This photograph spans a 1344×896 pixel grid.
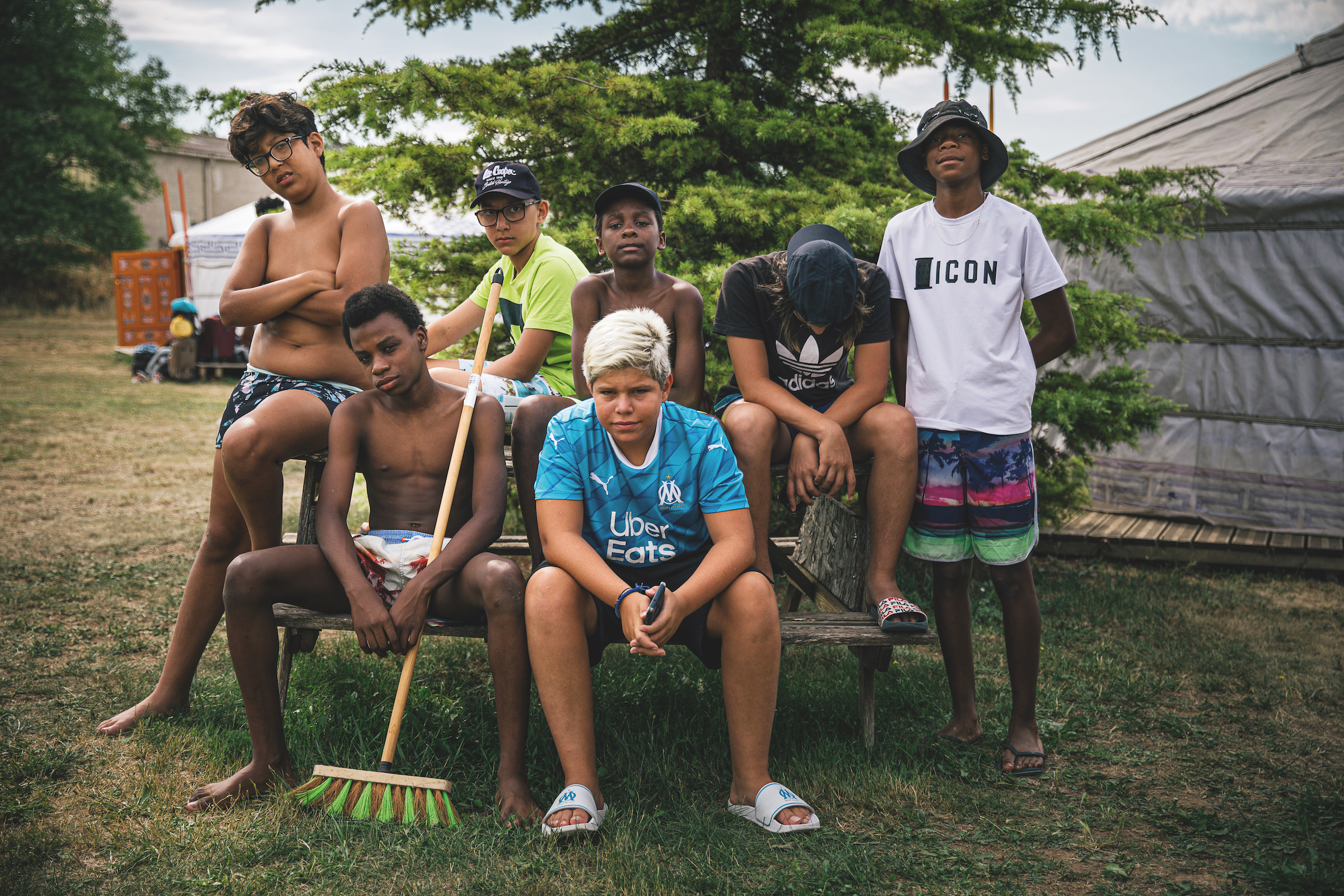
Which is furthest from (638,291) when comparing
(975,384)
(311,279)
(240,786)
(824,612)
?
(240,786)

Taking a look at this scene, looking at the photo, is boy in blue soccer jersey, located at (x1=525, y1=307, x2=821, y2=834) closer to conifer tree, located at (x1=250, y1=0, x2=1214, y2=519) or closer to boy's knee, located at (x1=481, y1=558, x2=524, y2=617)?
boy's knee, located at (x1=481, y1=558, x2=524, y2=617)

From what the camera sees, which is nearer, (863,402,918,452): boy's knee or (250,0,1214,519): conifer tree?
(863,402,918,452): boy's knee

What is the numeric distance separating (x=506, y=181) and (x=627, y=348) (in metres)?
1.47

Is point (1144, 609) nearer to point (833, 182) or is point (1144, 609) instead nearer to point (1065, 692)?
point (1065, 692)

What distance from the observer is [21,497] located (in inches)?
260

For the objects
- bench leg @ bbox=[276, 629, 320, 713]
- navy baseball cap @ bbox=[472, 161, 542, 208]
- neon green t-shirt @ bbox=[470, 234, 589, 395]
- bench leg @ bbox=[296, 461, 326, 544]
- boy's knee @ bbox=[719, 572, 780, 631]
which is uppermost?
navy baseball cap @ bbox=[472, 161, 542, 208]

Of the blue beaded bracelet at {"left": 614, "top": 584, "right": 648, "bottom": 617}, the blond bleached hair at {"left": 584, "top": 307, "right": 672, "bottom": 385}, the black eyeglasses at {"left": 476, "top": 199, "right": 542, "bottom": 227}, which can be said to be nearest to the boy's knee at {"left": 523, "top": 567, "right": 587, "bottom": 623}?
the blue beaded bracelet at {"left": 614, "top": 584, "right": 648, "bottom": 617}

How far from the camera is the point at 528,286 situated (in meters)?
3.76

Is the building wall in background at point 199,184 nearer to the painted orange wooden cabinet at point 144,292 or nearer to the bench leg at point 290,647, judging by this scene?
the painted orange wooden cabinet at point 144,292

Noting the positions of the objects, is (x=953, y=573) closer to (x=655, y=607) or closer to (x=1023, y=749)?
(x=1023, y=749)

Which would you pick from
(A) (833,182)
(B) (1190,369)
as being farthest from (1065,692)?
(B) (1190,369)

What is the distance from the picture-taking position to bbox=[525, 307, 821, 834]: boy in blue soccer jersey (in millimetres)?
2523

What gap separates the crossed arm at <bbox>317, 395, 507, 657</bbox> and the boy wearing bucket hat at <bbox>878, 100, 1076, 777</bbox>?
1.46 m

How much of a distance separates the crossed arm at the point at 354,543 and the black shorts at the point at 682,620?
0.87ft
